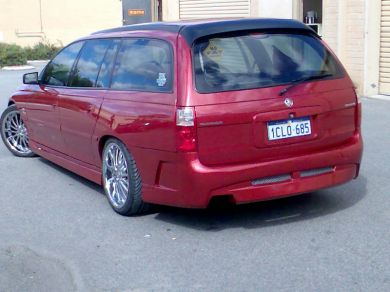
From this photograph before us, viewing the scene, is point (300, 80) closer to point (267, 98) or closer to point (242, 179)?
point (267, 98)

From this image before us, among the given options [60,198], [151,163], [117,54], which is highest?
[117,54]

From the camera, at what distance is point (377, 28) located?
13.5m

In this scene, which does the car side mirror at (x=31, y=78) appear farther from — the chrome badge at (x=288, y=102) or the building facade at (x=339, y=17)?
the building facade at (x=339, y=17)

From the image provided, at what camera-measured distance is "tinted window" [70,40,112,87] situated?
7043mm

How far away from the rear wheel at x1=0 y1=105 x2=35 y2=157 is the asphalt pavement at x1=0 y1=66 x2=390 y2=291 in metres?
1.56

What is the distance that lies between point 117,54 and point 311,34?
68.8 inches

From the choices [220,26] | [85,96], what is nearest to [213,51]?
[220,26]

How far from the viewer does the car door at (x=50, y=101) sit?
7711 mm

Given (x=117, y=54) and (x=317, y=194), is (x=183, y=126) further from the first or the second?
(x=317, y=194)

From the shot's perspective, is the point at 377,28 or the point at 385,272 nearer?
the point at 385,272

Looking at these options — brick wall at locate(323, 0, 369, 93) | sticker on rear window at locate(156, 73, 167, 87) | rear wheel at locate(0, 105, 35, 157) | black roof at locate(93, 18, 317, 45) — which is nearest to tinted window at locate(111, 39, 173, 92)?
sticker on rear window at locate(156, 73, 167, 87)

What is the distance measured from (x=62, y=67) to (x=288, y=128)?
3061 mm

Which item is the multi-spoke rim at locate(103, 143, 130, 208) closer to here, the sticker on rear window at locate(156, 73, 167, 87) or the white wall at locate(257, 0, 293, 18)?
the sticker on rear window at locate(156, 73, 167, 87)

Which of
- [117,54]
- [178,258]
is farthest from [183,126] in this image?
[117,54]
